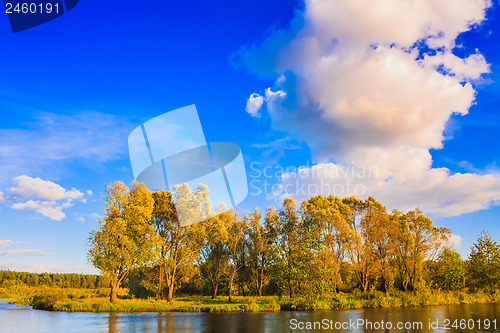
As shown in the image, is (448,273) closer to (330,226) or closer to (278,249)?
(330,226)

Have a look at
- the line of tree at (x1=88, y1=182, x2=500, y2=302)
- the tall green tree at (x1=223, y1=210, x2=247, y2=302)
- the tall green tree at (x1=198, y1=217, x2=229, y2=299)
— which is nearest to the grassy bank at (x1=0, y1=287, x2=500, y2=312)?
the line of tree at (x1=88, y1=182, x2=500, y2=302)

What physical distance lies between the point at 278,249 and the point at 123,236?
2348cm

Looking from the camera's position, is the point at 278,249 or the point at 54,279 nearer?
the point at 278,249

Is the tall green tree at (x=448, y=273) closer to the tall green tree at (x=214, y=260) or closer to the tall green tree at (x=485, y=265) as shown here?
the tall green tree at (x=485, y=265)

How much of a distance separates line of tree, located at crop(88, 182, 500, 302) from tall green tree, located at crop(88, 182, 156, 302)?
0.12m

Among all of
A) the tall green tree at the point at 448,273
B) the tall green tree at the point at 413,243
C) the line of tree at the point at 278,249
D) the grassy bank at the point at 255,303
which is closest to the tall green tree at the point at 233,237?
the line of tree at the point at 278,249

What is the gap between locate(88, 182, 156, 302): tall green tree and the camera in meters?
41.5

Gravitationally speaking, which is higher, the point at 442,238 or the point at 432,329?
the point at 442,238

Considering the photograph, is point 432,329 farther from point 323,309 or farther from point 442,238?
point 442,238

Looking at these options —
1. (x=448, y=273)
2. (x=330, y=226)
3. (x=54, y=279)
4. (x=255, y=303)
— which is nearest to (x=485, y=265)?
(x=448, y=273)

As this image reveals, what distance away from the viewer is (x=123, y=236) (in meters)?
41.7

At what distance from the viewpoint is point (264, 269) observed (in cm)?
5875

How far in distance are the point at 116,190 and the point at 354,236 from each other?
35.0 meters

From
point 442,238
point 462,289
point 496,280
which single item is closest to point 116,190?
point 442,238
